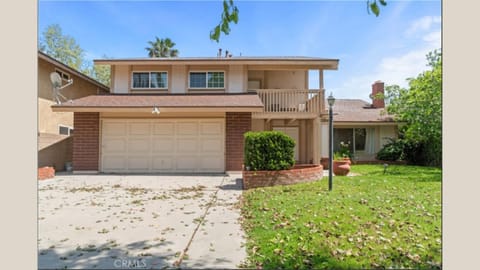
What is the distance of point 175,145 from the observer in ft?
41.1

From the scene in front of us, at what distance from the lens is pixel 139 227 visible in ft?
16.2

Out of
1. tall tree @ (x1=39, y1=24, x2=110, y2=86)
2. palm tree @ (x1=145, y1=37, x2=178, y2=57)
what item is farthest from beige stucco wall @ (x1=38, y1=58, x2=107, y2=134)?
palm tree @ (x1=145, y1=37, x2=178, y2=57)

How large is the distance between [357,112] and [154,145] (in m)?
14.2

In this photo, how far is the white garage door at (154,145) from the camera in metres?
12.5

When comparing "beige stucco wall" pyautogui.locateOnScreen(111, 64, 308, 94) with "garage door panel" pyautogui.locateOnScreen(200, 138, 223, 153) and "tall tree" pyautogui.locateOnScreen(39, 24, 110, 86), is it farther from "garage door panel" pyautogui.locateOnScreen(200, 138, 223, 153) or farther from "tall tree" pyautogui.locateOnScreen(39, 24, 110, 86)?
"tall tree" pyautogui.locateOnScreen(39, 24, 110, 86)

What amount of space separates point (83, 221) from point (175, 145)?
23.9 feet

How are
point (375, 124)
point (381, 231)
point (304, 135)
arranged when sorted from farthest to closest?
point (375, 124) → point (304, 135) → point (381, 231)

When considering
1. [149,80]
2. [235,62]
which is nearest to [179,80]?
[149,80]

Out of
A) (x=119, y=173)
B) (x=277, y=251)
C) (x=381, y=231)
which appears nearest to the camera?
(x=277, y=251)

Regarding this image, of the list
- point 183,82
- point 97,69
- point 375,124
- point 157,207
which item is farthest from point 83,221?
point 97,69

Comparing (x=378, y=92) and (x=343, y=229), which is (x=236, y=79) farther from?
(x=378, y=92)

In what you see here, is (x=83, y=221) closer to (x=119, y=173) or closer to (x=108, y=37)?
(x=108, y=37)

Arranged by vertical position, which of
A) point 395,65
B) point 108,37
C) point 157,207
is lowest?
point 157,207

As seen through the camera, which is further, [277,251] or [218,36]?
[277,251]
